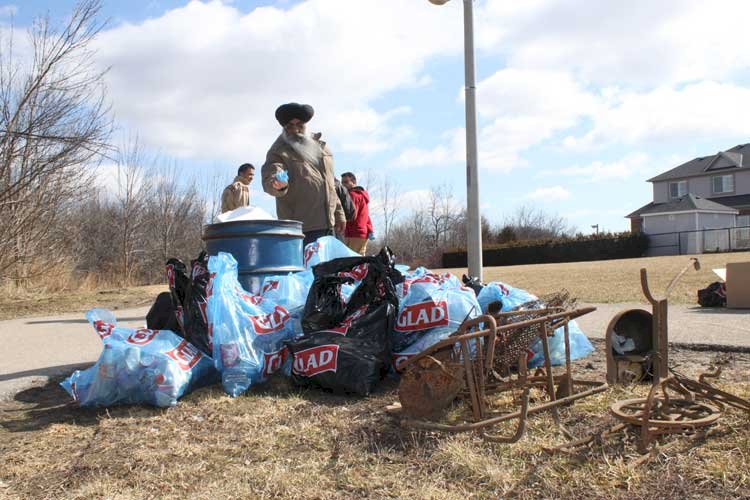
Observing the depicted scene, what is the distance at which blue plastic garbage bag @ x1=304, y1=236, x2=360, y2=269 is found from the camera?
503 cm

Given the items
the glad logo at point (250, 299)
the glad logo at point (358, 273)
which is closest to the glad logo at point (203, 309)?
the glad logo at point (250, 299)

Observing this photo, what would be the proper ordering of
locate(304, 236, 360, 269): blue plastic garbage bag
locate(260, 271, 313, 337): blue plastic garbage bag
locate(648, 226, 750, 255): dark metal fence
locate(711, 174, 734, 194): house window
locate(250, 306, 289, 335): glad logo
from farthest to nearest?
locate(711, 174, 734, 194): house window → locate(648, 226, 750, 255): dark metal fence → locate(304, 236, 360, 269): blue plastic garbage bag → locate(260, 271, 313, 337): blue plastic garbage bag → locate(250, 306, 289, 335): glad logo

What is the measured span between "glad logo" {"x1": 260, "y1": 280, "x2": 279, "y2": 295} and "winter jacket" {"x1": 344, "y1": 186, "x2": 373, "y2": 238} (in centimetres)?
361

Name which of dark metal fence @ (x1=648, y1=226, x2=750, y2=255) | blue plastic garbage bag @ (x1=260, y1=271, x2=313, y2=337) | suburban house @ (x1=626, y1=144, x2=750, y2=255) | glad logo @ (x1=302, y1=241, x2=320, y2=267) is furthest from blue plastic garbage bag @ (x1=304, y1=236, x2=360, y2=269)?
suburban house @ (x1=626, y1=144, x2=750, y2=255)

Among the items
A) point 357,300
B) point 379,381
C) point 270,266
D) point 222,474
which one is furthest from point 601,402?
point 270,266

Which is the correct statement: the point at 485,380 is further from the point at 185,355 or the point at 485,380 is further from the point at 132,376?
the point at 132,376

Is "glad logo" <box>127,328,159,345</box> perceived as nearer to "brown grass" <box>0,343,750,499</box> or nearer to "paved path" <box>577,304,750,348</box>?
"brown grass" <box>0,343,750,499</box>

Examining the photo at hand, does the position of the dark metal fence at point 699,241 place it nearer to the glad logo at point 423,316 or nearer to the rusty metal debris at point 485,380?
the glad logo at point 423,316

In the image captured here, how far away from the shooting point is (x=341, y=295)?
3.98m

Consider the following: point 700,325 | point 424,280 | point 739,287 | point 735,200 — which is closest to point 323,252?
point 424,280

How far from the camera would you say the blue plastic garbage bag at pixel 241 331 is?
12.0 feet

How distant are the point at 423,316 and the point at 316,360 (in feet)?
2.40

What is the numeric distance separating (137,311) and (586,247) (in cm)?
3238

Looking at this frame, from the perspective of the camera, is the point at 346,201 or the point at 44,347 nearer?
the point at 44,347
